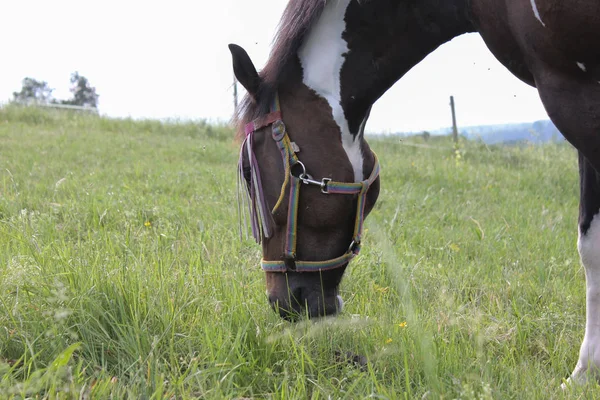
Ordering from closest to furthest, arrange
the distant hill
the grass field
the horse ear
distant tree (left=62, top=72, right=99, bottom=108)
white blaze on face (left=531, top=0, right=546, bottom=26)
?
1. white blaze on face (left=531, top=0, right=546, bottom=26)
2. the grass field
3. the horse ear
4. the distant hill
5. distant tree (left=62, top=72, right=99, bottom=108)

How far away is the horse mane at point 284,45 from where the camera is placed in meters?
1.96

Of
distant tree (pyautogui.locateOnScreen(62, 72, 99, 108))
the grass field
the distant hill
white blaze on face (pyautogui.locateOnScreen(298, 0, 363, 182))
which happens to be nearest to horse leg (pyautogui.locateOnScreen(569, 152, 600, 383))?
the grass field

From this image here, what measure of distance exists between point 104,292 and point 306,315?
0.79m

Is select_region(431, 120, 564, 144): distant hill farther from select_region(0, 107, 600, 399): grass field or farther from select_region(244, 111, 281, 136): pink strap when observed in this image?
select_region(244, 111, 281, 136): pink strap

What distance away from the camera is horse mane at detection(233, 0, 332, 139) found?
196cm

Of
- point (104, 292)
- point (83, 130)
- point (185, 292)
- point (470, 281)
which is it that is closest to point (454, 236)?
point (470, 281)

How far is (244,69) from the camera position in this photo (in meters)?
1.96

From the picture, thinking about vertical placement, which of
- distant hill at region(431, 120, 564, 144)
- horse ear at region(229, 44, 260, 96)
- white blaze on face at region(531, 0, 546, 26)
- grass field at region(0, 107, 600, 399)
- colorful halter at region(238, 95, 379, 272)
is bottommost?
grass field at region(0, 107, 600, 399)

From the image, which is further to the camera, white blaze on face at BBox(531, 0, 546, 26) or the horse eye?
the horse eye

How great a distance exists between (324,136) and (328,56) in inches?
12.2

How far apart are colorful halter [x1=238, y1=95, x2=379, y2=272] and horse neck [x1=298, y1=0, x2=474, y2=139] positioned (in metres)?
0.19

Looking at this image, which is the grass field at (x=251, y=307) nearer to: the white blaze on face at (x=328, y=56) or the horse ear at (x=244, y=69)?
the white blaze on face at (x=328, y=56)

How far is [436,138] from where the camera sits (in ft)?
42.1

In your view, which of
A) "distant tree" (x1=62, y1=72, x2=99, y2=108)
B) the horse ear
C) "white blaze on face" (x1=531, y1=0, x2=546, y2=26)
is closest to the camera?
"white blaze on face" (x1=531, y1=0, x2=546, y2=26)
